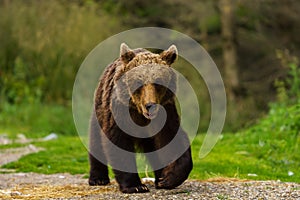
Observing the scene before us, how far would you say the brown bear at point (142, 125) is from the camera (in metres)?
6.83

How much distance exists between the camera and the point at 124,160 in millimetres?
7094

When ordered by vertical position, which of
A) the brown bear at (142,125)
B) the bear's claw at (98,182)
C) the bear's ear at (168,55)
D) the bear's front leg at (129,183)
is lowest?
the bear's claw at (98,182)

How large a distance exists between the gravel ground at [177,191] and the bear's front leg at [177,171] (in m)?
0.09

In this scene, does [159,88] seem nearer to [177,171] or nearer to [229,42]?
[177,171]

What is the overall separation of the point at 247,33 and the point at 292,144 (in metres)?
14.3

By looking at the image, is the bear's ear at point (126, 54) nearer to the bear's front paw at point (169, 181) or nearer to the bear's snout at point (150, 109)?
the bear's snout at point (150, 109)

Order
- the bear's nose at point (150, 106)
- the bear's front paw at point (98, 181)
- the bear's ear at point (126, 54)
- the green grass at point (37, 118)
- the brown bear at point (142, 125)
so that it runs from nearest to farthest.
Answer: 1. the bear's nose at point (150, 106)
2. the brown bear at point (142, 125)
3. the bear's ear at point (126, 54)
4. the bear's front paw at point (98, 181)
5. the green grass at point (37, 118)

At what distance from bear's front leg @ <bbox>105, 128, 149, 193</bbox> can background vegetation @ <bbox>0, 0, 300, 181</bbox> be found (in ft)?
6.42

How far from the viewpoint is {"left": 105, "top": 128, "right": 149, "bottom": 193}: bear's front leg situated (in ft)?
23.3

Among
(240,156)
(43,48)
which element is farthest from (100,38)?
(240,156)

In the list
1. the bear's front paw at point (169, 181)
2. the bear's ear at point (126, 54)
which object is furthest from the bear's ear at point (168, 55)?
the bear's front paw at point (169, 181)

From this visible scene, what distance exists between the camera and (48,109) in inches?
666

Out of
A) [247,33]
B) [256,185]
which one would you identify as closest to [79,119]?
[256,185]

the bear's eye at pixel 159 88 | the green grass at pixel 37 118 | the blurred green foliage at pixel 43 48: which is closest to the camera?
the bear's eye at pixel 159 88
